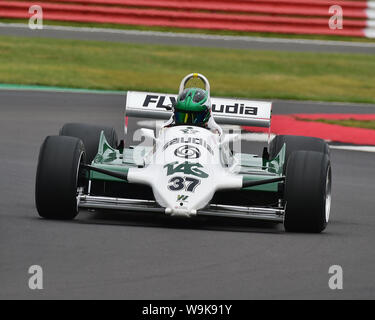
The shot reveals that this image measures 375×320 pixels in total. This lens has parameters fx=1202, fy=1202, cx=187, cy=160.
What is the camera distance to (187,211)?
10.2m

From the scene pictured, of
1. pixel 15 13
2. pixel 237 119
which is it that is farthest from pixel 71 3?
pixel 237 119

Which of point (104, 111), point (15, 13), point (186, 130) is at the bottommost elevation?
point (186, 130)

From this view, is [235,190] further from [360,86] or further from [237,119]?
[360,86]

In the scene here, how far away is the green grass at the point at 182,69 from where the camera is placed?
2662 centimetres

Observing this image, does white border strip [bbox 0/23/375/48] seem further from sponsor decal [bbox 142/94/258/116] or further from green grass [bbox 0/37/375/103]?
sponsor decal [bbox 142/94/258/116]

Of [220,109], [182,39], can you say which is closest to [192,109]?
[220,109]

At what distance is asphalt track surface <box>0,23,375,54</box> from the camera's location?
1254 inches

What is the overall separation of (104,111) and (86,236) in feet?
39.2

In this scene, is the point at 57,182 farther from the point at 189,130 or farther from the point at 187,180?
the point at 189,130

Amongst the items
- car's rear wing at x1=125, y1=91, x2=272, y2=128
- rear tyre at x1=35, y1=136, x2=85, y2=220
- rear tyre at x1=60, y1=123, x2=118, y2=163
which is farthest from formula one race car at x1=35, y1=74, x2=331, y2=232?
car's rear wing at x1=125, y1=91, x2=272, y2=128

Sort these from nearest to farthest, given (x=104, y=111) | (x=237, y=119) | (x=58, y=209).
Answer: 1. (x=58, y=209)
2. (x=237, y=119)
3. (x=104, y=111)

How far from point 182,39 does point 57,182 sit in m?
22.2

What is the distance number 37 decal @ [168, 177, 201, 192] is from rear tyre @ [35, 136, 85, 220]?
85 cm

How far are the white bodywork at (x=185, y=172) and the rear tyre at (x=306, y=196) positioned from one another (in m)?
0.49
